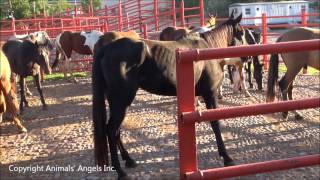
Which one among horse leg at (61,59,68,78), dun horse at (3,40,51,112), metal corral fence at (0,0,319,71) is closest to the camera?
dun horse at (3,40,51,112)

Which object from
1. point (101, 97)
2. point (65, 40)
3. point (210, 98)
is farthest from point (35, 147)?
point (65, 40)

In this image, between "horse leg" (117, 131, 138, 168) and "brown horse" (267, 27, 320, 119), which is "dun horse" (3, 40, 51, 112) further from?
"brown horse" (267, 27, 320, 119)

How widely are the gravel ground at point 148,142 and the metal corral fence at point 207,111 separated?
235cm

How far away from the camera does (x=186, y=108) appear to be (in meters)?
2.12

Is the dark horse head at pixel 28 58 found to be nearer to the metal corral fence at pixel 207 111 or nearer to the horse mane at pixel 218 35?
the horse mane at pixel 218 35

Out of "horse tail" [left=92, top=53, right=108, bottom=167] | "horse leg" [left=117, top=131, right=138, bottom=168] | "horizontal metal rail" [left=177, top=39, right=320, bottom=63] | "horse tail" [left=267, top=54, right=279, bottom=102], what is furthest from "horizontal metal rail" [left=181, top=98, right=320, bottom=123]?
"horse tail" [left=267, top=54, right=279, bottom=102]

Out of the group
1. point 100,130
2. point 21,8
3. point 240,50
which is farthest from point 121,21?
point 240,50

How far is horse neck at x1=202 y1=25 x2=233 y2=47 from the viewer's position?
5.40 m

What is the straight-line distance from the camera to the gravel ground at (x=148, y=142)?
16.0 ft

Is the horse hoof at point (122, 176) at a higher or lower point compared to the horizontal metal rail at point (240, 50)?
lower

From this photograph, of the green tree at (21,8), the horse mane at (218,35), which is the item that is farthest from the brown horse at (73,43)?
the green tree at (21,8)

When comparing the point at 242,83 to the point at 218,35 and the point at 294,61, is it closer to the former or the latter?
the point at 294,61

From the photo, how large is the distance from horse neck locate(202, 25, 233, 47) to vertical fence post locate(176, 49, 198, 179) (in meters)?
3.28

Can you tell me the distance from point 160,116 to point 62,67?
708 cm
